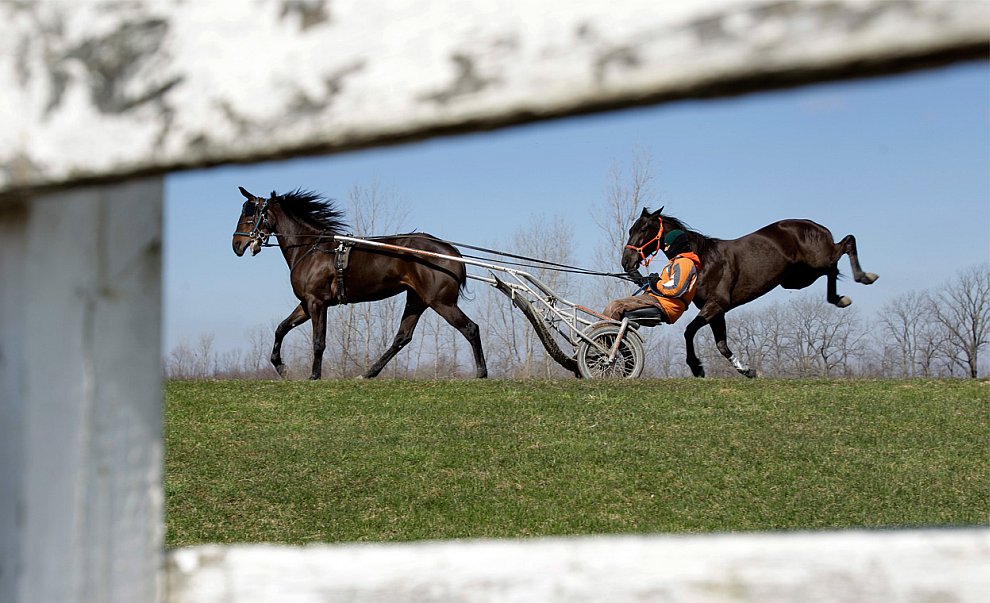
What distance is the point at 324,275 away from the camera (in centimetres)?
1043

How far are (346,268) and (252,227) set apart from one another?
50.2 inches

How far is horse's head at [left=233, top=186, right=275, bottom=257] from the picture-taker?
1048 cm

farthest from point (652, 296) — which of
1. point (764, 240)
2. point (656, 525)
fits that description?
point (656, 525)

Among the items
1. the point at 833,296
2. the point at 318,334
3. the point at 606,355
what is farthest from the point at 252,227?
the point at 833,296

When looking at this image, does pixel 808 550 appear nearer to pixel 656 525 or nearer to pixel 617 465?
pixel 656 525

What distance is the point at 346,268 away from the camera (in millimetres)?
10375

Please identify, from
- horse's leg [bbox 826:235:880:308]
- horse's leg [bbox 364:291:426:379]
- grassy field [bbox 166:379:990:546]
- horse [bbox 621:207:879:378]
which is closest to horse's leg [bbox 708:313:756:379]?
horse [bbox 621:207:879:378]

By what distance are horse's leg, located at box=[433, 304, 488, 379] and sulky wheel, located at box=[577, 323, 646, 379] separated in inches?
62.2

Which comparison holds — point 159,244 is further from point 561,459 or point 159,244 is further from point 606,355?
point 606,355

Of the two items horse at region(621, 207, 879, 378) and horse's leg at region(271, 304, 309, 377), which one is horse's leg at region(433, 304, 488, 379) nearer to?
horse's leg at region(271, 304, 309, 377)

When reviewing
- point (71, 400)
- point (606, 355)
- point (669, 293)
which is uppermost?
point (669, 293)

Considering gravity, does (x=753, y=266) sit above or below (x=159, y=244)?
above

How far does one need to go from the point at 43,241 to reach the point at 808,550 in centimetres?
47

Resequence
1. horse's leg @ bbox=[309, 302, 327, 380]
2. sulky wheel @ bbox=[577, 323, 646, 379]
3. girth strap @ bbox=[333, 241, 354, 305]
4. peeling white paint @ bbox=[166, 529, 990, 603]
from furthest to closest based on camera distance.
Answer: horse's leg @ bbox=[309, 302, 327, 380]
girth strap @ bbox=[333, 241, 354, 305]
sulky wheel @ bbox=[577, 323, 646, 379]
peeling white paint @ bbox=[166, 529, 990, 603]
